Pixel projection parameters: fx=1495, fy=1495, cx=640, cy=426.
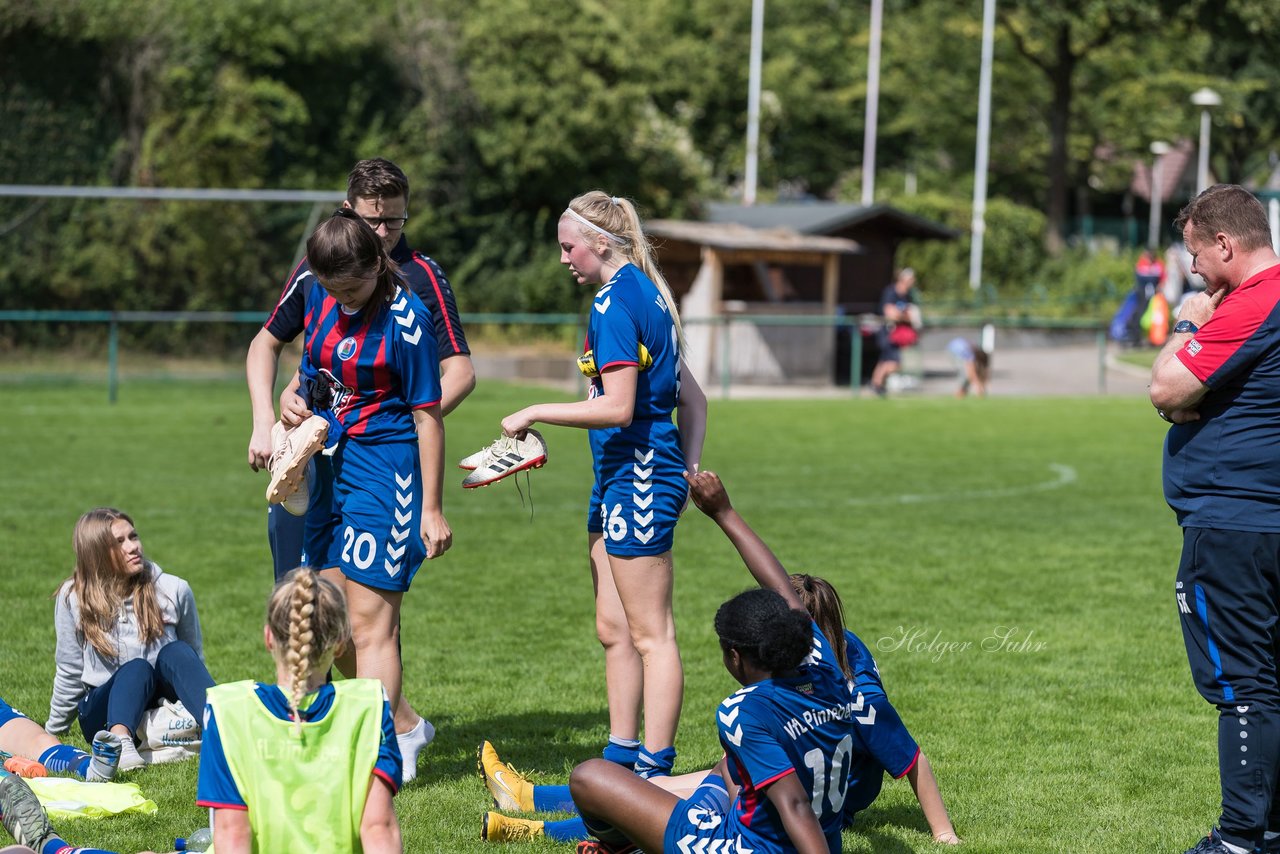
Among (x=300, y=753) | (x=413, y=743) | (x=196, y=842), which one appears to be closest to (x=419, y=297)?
(x=413, y=743)

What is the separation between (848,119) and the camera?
50125mm

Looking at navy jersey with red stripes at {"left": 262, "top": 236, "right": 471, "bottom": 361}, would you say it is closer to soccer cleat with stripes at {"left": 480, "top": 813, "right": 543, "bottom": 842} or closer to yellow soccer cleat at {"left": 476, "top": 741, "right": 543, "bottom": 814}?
yellow soccer cleat at {"left": 476, "top": 741, "right": 543, "bottom": 814}

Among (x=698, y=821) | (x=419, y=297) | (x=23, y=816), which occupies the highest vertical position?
(x=419, y=297)

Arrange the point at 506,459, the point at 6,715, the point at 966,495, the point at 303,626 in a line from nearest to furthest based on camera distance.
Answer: the point at 303,626
the point at 506,459
the point at 6,715
the point at 966,495

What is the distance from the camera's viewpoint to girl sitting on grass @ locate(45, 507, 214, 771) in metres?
5.43

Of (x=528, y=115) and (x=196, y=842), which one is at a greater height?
(x=528, y=115)

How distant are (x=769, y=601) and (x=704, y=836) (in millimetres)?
674

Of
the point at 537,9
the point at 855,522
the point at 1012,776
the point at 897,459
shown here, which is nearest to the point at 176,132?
the point at 537,9

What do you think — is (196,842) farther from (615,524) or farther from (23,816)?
(615,524)

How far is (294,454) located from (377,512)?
1.16 feet

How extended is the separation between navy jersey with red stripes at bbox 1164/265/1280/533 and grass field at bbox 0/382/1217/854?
1205 mm

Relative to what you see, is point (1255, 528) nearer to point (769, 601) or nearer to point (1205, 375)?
point (1205, 375)

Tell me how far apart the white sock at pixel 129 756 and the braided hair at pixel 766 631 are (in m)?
2.60

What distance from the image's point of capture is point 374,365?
484cm
